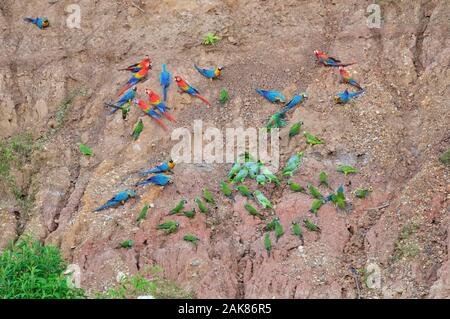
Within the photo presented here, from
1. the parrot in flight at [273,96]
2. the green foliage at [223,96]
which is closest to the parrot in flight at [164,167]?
the green foliage at [223,96]

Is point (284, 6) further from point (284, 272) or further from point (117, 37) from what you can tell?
point (284, 272)

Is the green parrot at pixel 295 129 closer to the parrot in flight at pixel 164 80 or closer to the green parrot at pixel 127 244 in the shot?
the parrot in flight at pixel 164 80

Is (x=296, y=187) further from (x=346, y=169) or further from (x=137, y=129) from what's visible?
(x=137, y=129)

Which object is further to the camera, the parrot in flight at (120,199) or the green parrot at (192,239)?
the parrot in flight at (120,199)

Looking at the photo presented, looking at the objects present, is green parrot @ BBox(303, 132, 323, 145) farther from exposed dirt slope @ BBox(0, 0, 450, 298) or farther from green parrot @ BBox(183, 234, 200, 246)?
green parrot @ BBox(183, 234, 200, 246)

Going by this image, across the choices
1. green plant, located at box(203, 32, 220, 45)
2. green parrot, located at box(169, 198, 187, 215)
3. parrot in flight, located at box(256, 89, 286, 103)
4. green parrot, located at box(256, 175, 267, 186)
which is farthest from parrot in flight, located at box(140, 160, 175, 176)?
green plant, located at box(203, 32, 220, 45)

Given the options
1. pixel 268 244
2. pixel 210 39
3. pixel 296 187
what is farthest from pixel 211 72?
pixel 268 244

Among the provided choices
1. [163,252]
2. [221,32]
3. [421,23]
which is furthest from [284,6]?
[163,252]
